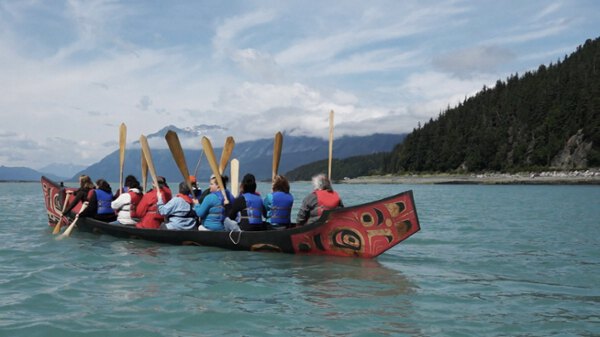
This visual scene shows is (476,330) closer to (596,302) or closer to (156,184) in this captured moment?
(596,302)

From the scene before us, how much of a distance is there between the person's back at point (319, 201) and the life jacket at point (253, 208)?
122 cm

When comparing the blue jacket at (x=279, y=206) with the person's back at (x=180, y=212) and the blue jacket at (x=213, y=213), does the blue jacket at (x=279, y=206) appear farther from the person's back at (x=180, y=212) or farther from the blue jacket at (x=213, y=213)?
the person's back at (x=180, y=212)

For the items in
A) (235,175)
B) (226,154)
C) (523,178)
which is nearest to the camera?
(235,175)

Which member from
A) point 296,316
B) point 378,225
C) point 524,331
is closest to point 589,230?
point 378,225

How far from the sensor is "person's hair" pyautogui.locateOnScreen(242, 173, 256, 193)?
1399 centimetres

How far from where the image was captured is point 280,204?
1466 centimetres

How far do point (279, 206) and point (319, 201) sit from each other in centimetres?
Result: 151

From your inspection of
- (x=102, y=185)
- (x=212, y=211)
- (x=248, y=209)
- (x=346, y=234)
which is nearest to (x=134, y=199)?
(x=102, y=185)

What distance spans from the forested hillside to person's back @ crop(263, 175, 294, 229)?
117595mm

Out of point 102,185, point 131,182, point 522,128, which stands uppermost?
point 522,128

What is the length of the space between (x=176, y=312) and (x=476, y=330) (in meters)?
4.65

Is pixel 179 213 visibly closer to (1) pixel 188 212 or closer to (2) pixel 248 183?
(1) pixel 188 212

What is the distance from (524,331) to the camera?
7914mm

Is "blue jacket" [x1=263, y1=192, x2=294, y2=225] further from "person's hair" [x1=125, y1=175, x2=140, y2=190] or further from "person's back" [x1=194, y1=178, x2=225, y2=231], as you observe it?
"person's hair" [x1=125, y1=175, x2=140, y2=190]
